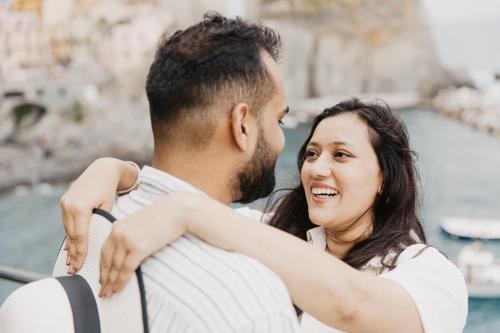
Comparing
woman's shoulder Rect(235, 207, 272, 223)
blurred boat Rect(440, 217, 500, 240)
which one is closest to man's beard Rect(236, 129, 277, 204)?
woman's shoulder Rect(235, 207, 272, 223)

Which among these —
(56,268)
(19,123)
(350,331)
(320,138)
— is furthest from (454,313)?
(19,123)

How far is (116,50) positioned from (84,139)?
270 cm

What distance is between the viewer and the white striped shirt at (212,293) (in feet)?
2.27

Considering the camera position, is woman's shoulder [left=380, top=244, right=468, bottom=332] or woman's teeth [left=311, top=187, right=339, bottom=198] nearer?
woman's shoulder [left=380, top=244, right=468, bottom=332]

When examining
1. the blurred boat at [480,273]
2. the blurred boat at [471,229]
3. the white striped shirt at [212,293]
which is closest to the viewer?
the white striped shirt at [212,293]

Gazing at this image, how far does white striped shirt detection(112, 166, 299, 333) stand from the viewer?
69cm

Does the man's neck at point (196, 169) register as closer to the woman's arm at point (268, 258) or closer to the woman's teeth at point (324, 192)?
the woman's arm at point (268, 258)

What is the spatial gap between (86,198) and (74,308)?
0.20 meters

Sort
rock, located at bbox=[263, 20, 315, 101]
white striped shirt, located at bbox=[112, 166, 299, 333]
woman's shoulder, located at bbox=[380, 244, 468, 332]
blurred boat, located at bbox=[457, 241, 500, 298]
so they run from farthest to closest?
1. rock, located at bbox=[263, 20, 315, 101]
2. blurred boat, located at bbox=[457, 241, 500, 298]
3. woman's shoulder, located at bbox=[380, 244, 468, 332]
4. white striped shirt, located at bbox=[112, 166, 299, 333]

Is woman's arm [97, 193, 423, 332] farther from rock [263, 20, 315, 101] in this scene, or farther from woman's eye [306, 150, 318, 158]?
rock [263, 20, 315, 101]

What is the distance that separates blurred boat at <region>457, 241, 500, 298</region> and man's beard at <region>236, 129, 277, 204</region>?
12978mm

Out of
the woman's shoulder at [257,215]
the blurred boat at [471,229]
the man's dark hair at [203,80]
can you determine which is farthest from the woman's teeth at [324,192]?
the blurred boat at [471,229]

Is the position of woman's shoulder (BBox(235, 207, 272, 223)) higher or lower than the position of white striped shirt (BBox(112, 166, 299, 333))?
lower

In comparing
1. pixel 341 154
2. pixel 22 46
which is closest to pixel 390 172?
pixel 341 154
